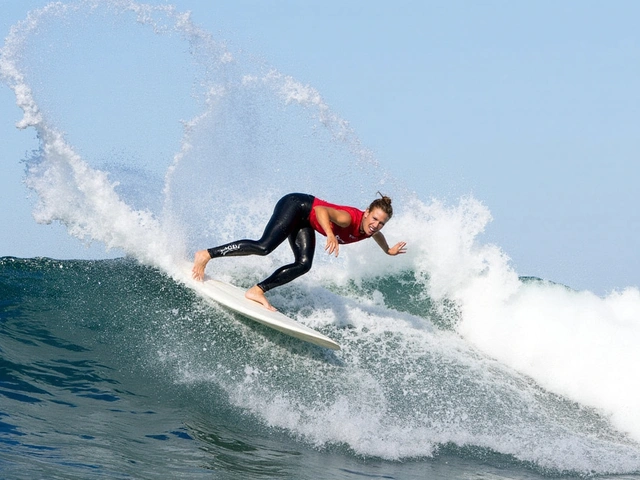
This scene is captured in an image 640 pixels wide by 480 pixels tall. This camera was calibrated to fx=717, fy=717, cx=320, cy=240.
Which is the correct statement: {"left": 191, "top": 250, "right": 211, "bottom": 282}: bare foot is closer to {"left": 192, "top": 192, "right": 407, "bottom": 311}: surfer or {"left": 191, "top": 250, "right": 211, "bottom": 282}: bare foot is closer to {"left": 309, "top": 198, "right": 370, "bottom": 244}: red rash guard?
{"left": 192, "top": 192, "right": 407, "bottom": 311}: surfer

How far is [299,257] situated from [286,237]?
0.78 ft

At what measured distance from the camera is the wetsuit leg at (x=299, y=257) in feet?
23.2

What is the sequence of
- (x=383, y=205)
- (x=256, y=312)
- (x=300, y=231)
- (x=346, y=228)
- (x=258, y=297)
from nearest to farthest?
(x=383, y=205) → (x=346, y=228) → (x=256, y=312) → (x=300, y=231) → (x=258, y=297)

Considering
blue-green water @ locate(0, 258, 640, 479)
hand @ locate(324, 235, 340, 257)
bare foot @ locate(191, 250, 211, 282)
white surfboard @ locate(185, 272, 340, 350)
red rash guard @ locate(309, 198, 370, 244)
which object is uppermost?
red rash guard @ locate(309, 198, 370, 244)

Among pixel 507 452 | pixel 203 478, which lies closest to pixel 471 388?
pixel 507 452

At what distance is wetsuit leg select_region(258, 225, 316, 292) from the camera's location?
706cm

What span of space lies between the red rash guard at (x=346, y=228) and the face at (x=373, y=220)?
0.25 ft

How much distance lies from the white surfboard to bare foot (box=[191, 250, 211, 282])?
0.12 metres

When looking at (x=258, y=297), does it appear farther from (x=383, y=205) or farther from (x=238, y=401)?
(x=383, y=205)

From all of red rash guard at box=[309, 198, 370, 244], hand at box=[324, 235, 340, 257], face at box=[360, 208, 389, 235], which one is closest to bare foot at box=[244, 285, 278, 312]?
red rash guard at box=[309, 198, 370, 244]

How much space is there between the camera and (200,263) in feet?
24.1

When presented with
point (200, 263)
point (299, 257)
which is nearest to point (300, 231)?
point (299, 257)

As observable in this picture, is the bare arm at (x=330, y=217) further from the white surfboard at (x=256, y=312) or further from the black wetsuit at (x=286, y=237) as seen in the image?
the white surfboard at (x=256, y=312)

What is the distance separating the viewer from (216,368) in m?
6.63
